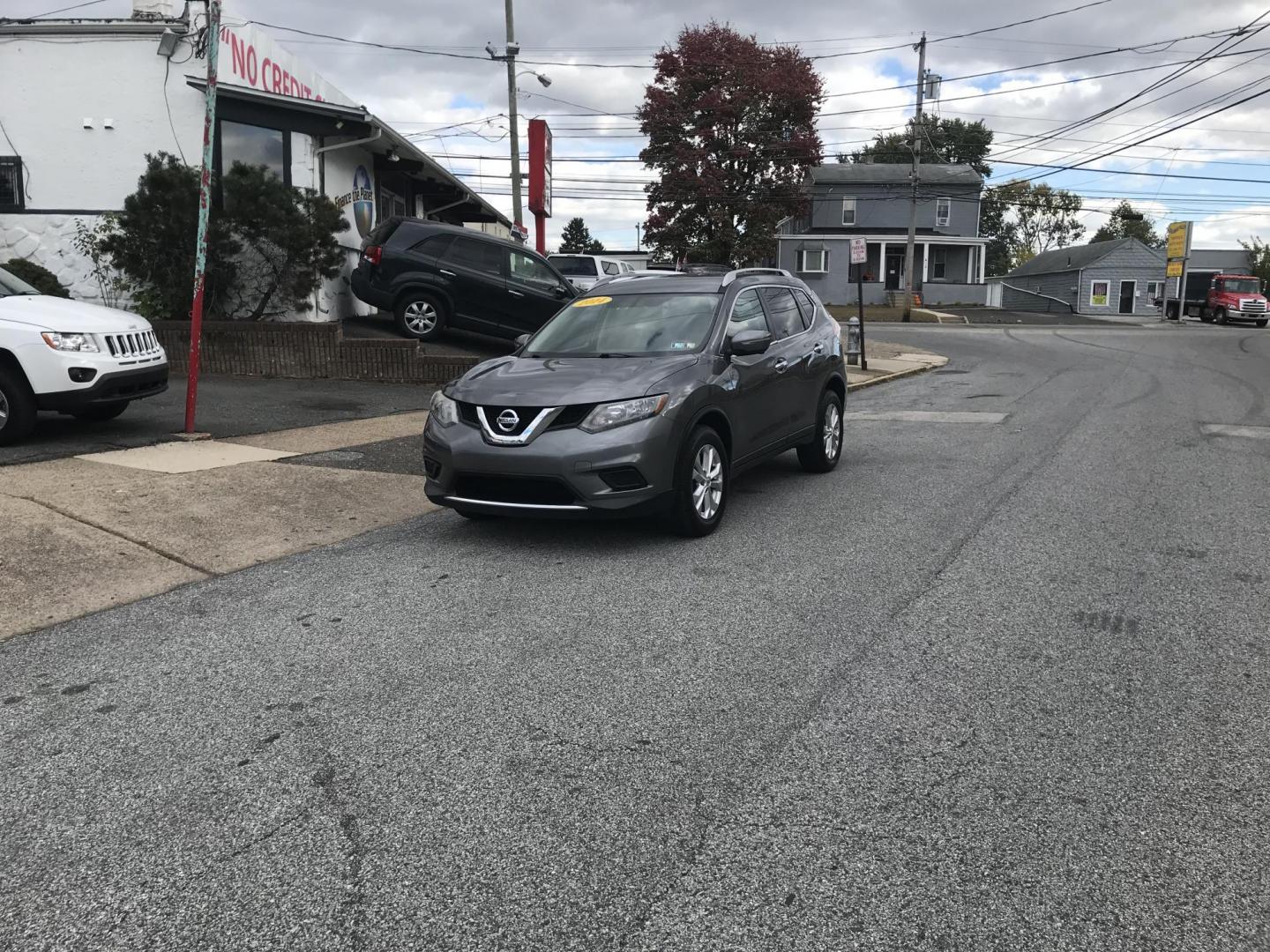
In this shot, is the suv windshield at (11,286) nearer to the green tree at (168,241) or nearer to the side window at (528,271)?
the green tree at (168,241)

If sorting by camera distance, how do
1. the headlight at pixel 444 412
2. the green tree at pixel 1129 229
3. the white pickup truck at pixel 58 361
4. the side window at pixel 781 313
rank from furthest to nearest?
the green tree at pixel 1129 229 → the white pickup truck at pixel 58 361 → the side window at pixel 781 313 → the headlight at pixel 444 412

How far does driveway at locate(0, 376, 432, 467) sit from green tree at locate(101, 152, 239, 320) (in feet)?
4.33

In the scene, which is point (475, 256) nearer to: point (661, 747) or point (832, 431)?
point (832, 431)

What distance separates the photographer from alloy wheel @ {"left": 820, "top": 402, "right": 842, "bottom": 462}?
9.05 m

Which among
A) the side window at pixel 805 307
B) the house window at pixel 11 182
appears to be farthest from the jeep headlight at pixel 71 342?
the house window at pixel 11 182

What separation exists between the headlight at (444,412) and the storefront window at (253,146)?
10.2m

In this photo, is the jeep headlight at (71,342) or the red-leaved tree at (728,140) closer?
the jeep headlight at (71,342)

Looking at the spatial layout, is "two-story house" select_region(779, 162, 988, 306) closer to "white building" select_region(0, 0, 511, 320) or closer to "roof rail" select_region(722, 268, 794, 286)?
"white building" select_region(0, 0, 511, 320)

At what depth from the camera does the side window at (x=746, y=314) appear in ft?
24.7

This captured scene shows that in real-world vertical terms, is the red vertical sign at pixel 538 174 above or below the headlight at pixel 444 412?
above

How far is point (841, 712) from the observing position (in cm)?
400

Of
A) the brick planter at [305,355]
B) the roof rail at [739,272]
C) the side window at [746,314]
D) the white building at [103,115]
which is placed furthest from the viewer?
the white building at [103,115]

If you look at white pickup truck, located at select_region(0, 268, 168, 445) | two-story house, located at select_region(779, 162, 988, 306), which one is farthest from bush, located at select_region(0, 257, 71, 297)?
two-story house, located at select_region(779, 162, 988, 306)

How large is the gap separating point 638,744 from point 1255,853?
1909mm
